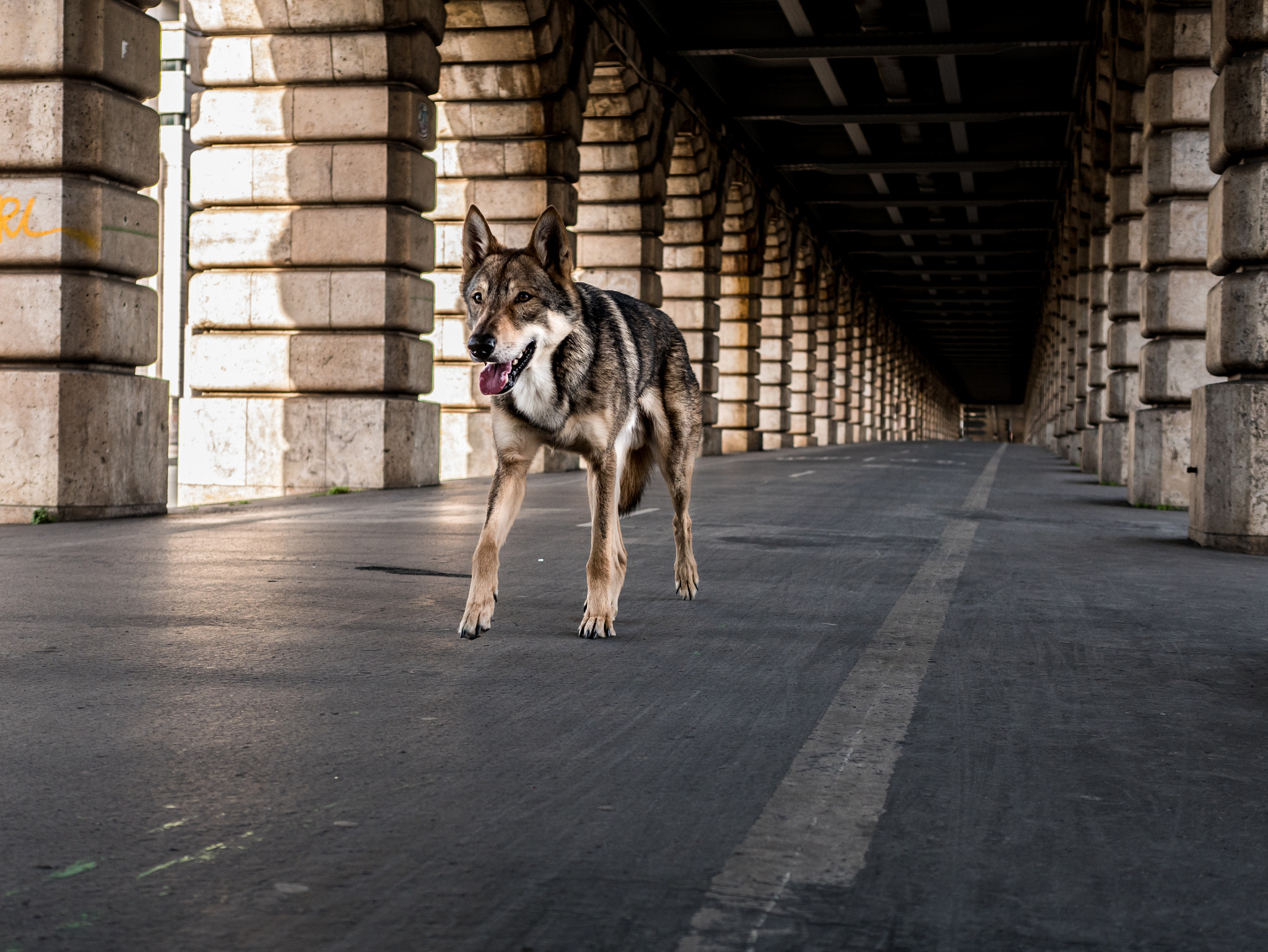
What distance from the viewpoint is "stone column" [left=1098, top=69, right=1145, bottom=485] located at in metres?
18.5

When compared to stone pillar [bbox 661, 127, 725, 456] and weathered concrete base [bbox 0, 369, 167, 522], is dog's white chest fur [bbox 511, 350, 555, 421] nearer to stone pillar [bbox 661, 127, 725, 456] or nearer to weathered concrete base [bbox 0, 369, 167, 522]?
weathered concrete base [bbox 0, 369, 167, 522]

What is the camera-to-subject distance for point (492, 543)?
5.46 metres

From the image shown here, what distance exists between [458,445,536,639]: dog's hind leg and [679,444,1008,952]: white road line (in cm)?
145

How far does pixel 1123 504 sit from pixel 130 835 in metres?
13.4

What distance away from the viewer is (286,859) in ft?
8.84

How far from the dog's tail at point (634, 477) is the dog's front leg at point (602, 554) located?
0.84m

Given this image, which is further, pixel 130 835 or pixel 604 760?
pixel 604 760

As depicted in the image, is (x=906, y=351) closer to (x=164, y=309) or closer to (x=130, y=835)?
(x=164, y=309)

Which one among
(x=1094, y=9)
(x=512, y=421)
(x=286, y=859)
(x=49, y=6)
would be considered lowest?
(x=286, y=859)

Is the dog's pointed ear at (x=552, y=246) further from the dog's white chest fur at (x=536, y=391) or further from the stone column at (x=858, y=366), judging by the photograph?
the stone column at (x=858, y=366)

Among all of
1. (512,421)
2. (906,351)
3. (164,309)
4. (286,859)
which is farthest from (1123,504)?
(906,351)

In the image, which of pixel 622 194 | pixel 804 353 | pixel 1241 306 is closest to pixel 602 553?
pixel 1241 306

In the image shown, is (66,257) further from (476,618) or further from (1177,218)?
(1177,218)

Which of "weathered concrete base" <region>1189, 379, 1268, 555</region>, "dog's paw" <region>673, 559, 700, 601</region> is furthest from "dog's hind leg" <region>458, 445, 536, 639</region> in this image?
"weathered concrete base" <region>1189, 379, 1268, 555</region>
